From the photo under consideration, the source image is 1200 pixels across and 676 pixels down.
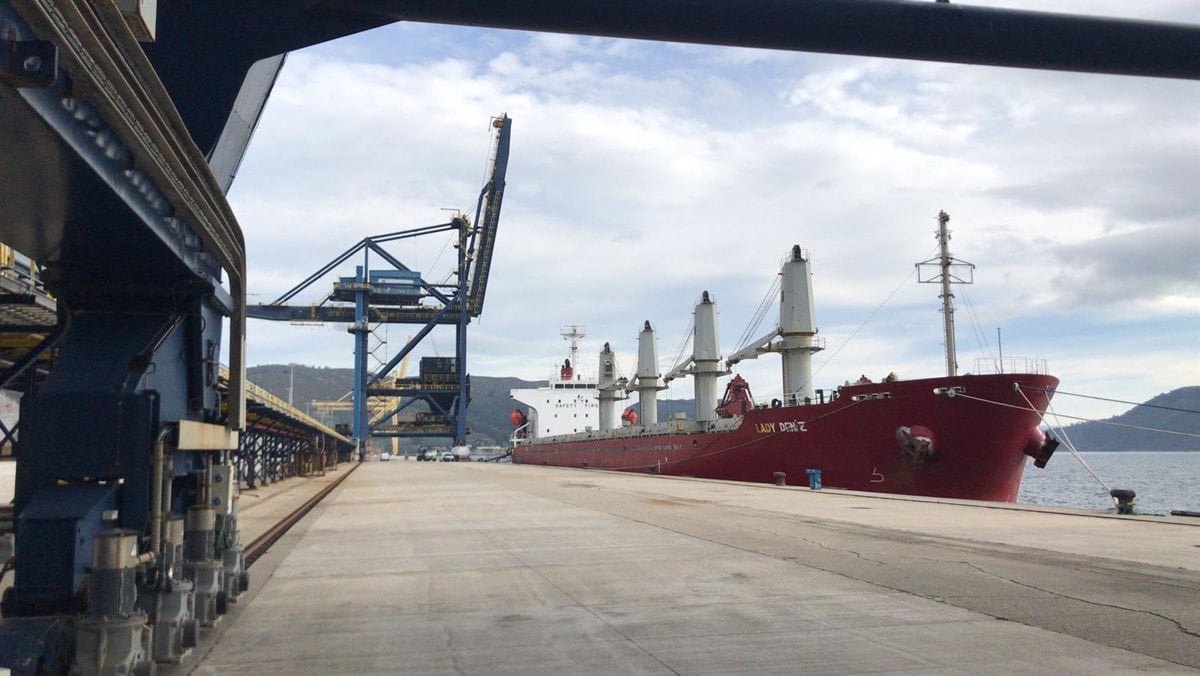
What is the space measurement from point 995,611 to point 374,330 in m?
65.9

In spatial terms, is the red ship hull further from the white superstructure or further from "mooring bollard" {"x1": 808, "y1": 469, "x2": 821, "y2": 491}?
the white superstructure

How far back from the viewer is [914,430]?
2462 centimetres

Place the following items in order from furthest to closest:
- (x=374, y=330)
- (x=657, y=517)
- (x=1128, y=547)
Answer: (x=374, y=330) → (x=657, y=517) → (x=1128, y=547)

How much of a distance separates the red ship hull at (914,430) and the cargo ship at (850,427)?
3cm

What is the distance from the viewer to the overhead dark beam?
17.2 feet

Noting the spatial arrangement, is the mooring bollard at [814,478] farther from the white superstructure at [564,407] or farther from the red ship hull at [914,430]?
the white superstructure at [564,407]

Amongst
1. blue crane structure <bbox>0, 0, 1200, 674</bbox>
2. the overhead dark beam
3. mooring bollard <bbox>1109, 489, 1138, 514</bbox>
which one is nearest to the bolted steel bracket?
blue crane structure <bbox>0, 0, 1200, 674</bbox>

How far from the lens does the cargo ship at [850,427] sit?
23844mm

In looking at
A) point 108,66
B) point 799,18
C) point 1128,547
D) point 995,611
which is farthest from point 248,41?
point 1128,547

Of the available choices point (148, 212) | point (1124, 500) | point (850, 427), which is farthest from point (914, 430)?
point (148, 212)

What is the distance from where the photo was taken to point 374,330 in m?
69.5

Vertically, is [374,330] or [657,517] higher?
[374,330]

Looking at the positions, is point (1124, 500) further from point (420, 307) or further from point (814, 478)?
point (420, 307)

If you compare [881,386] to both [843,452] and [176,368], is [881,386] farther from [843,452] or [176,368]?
[176,368]
